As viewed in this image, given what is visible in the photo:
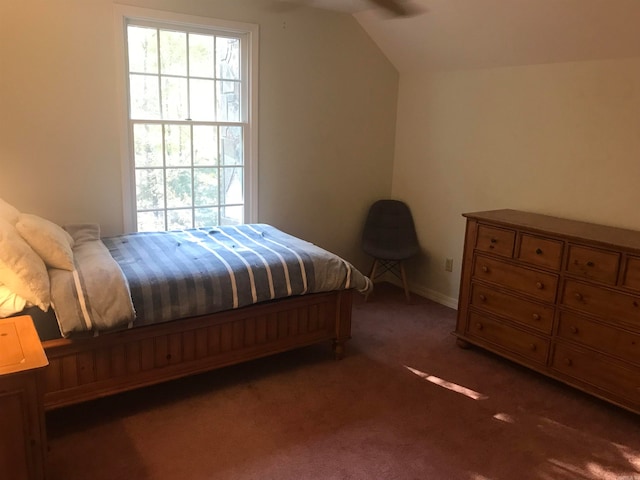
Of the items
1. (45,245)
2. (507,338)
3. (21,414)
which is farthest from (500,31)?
(21,414)

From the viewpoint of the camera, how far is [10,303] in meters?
2.15

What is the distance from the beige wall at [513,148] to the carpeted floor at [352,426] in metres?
1.13

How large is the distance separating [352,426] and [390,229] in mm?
2154

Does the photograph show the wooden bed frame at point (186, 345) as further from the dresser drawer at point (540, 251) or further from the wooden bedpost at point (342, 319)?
the dresser drawer at point (540, 251)

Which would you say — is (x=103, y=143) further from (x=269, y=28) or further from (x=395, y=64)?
(x=395, y=64)

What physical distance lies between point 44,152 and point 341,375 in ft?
7.20

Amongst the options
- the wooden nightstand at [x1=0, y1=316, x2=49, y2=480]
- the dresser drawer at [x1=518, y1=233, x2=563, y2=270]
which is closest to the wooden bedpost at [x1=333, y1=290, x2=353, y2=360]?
the dresser drawer at [x1=518, y1=233, x2=563, y2=270]

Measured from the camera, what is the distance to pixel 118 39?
10.4 ft

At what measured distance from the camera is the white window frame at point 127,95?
320 cm

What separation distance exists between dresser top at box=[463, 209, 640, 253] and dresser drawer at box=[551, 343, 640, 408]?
0.59m

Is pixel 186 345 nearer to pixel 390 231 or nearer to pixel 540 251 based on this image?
pixel 540 251

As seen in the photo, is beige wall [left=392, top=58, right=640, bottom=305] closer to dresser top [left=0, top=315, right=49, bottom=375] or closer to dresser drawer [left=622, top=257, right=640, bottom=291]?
dresser drawer [left=622, top=257, right=640, bottom=291]

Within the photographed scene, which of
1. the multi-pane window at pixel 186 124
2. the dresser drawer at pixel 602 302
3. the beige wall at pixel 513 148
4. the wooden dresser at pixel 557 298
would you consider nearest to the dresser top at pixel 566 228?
the wooden dresser at pixel 557 298

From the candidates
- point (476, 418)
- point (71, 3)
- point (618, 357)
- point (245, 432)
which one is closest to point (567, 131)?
point (618, 357)
